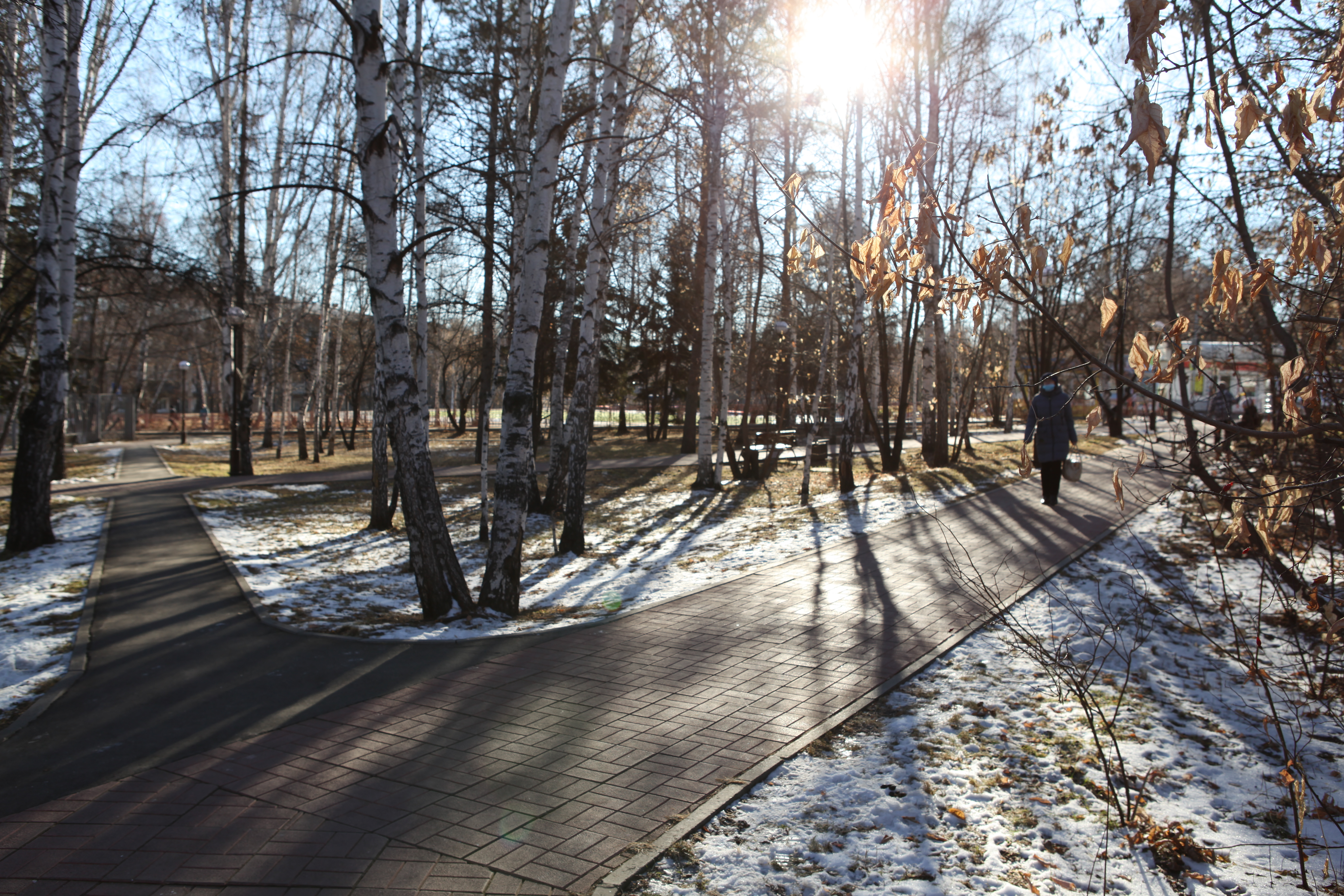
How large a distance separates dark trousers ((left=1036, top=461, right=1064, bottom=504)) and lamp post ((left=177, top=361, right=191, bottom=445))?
1396 inches

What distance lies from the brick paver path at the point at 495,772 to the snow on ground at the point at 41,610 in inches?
83.5

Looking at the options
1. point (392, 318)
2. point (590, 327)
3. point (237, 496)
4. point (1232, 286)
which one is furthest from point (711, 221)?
point (1232, 286)

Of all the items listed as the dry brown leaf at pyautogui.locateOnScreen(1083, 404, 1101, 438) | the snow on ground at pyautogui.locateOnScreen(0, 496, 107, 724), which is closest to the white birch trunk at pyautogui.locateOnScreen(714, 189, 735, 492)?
the snow on ground at pyautogui.locateOnScreen(0, 496, 107, 724)

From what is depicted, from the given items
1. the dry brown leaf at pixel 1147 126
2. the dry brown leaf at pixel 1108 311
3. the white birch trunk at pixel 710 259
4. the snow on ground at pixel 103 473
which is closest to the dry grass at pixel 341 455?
the snow on ground at pixel 103 473

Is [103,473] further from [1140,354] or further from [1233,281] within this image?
[1233,281]

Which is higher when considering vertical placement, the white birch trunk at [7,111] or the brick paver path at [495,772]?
the white birch trunk at [7,111]

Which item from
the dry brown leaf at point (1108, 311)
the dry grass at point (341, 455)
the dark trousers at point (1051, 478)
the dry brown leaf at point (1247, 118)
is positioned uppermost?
the dry brown leaf at point (1247, 118)

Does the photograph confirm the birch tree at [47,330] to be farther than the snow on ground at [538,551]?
Yes

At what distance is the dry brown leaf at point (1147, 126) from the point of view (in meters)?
2.06

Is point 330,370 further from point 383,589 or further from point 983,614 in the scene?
point 983,614

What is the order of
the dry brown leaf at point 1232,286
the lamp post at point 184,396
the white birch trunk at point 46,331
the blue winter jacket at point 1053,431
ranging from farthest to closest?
the lamp post at point 184,396 < the blue winter jacket at point 1053,431 < the white birch trunk at point 46,331 < the dry brown leaf at point 1232,286

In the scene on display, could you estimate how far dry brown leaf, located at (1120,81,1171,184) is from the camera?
2061 millimetres

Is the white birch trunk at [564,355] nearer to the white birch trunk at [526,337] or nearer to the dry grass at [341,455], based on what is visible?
the white birch trunk at [526,337]

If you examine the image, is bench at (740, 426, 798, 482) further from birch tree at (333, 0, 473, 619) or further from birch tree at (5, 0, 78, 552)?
birch tree at (5, 0, 78, 552)
